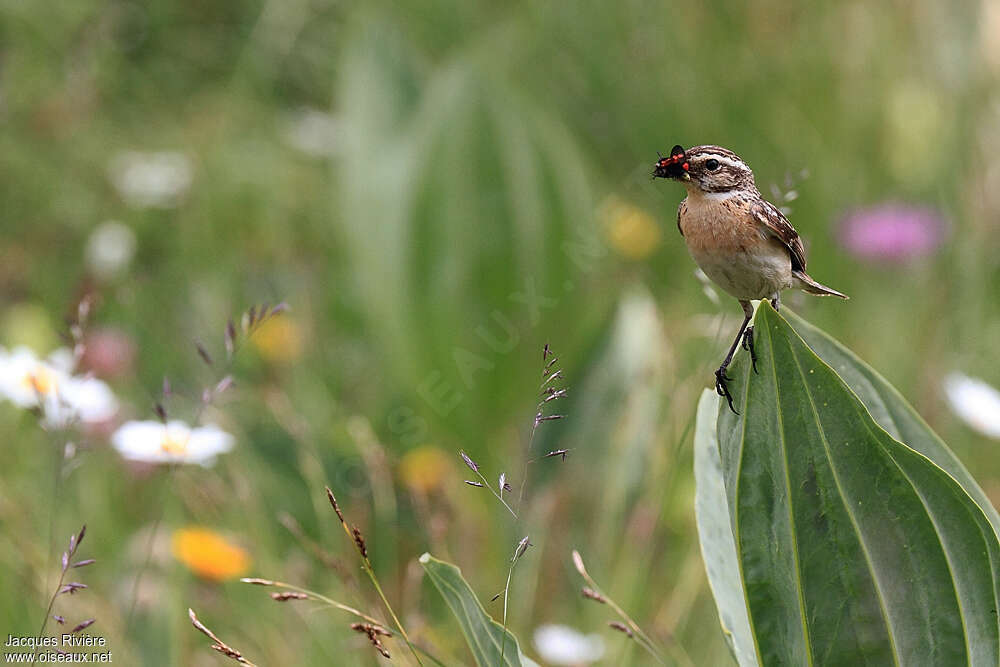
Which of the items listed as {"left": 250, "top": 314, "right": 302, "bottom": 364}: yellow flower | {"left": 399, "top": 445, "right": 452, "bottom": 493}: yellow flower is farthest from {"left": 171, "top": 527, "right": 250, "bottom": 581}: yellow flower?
{"left": 250, "top": 314, "right": 302, "bottom": 364}: yellow flower

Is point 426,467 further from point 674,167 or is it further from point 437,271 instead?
point 674,167

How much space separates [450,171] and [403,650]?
115 cm

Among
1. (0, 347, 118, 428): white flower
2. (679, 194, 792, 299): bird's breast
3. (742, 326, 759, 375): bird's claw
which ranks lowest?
(0, 347, 118, 428): white flower

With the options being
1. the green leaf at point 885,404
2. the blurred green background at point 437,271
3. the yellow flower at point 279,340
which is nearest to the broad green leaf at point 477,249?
the blurred green background at point 437,271

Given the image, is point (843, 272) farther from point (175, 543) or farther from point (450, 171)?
point (175, 543)

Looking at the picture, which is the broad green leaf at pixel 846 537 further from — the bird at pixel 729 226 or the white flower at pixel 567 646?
the white flower at pixel 567 646

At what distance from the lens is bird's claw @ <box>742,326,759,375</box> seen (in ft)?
3.39

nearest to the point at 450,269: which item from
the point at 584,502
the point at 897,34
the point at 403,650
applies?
the point at 584,502

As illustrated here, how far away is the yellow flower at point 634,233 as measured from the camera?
349 centimetres

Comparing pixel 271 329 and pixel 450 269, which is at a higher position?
pixel 450 269

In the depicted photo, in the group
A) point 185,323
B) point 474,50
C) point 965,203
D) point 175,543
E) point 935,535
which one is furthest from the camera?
point 185,323

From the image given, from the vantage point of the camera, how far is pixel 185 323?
3.22 m

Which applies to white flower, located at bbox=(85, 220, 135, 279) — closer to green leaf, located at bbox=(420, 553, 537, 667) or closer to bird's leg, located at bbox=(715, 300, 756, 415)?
green leaf, located at bbox=(420, 553, 537, 667)

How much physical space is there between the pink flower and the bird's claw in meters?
2.35
